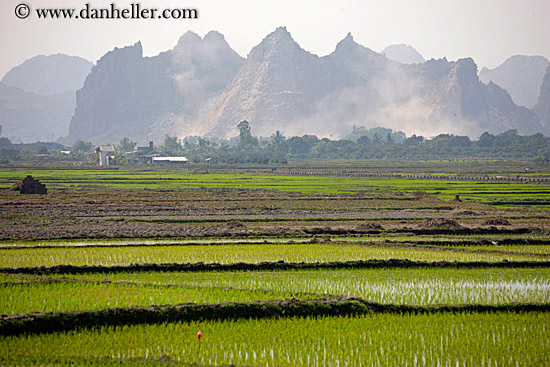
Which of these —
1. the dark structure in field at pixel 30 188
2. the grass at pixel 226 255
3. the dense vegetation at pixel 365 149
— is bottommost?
the grass at pixel 226 255

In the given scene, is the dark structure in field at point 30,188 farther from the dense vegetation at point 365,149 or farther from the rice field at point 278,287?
the dense vegetation at point 365,149

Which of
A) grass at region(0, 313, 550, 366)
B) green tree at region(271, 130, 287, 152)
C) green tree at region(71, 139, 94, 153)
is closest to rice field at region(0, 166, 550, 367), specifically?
grass at region(0, 313, 550, 366)

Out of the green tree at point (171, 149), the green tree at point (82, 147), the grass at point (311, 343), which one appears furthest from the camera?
the green tree at point (82, 147)

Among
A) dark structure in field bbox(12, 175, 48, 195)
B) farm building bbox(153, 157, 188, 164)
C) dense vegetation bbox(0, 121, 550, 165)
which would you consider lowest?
dark structure in field bbox(12, 175, 48, 195)

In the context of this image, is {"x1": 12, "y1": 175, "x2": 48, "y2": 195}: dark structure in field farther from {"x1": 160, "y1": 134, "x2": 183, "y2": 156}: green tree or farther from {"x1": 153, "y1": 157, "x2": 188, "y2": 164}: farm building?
{"x1": 160, "y1": 134, "x2": 183, "y2": 156}: green tree

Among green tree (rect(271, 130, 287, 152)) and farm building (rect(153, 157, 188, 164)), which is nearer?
farm building (rect(153, 157, 188, 164))

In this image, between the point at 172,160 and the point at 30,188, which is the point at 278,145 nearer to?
the point at 172,160

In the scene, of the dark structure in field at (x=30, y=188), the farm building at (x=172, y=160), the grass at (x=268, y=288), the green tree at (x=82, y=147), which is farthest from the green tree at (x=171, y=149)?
the grass at (x=268, y=288)

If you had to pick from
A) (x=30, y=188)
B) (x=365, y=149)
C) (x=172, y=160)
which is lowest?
(x=30, y=188)

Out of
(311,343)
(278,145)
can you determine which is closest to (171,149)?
(278,145)

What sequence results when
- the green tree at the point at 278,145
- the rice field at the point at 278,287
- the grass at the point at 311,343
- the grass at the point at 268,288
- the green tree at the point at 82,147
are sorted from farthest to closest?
the green tree at the point at 82,147 → the green tree at the point at 278,145 → the grass at the point at 268,288 → the rice field at the point at 278,287 → the grass at the point at 311,343

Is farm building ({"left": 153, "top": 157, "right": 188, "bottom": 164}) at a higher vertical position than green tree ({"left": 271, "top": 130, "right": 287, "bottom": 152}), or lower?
lower

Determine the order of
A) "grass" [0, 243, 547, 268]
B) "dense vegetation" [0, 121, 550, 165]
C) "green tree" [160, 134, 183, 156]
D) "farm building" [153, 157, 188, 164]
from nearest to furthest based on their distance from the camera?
"grass" [0, 243, 547, 268]
"farm building" [153, 157, 188, 164]
"green tree" [160, 134, 183, 156]
"dense vegetation" [0, 121, 550, 165]

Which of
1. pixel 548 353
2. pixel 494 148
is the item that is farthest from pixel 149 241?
pixel 494 148
